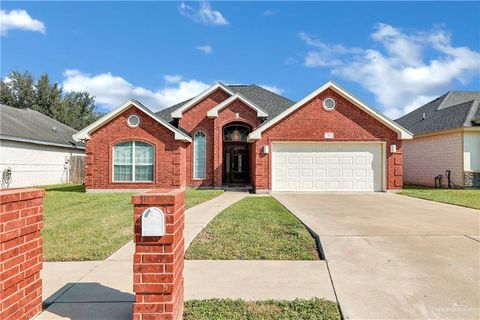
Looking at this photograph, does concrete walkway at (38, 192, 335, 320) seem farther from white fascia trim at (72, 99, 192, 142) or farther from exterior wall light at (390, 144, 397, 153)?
exterior wall light at (390, 144, 397, 153)

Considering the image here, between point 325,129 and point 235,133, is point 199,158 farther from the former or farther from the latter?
point 325,129

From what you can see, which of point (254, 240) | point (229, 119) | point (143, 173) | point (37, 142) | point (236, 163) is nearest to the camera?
point (254, 240)

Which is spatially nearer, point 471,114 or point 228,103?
point 471,114

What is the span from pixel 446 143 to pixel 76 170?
24.9m

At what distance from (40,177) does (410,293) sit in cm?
2322

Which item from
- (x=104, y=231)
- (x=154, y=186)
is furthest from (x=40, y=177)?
(x=104, y=231)

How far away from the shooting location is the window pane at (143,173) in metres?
17.5

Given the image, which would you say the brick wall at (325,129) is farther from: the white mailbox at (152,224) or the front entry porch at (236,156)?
the white mailbox at (152,224)

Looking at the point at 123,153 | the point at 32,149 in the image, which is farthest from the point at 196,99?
the point at 32,149

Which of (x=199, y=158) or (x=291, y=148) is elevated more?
(x=291, y=148)

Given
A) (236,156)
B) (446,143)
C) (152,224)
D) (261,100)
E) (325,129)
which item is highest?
(261,100)

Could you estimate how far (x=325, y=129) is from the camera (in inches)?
662

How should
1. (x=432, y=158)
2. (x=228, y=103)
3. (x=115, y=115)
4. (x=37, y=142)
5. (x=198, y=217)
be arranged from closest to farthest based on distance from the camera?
(x=198, y=217), (x=115, y=115), (x=228, y=103), (x=432, y=158), (x=37, y=142)

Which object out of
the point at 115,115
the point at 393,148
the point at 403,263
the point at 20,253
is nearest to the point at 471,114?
the point at 393,148
